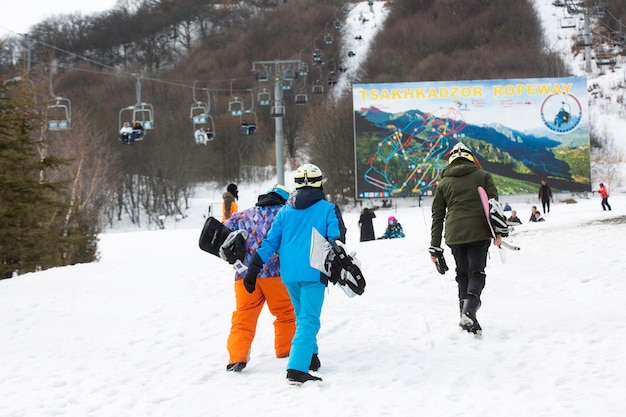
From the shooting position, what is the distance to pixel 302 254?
245 inches

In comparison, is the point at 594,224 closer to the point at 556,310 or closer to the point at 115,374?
the point at 556,310

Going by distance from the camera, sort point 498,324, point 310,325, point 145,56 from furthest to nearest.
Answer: point 145,56 < point 498,324 < point 310,325

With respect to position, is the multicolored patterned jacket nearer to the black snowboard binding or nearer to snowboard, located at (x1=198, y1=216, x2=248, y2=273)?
snowboard, located at (x1=198, y1=216, x2=248, y2=273)

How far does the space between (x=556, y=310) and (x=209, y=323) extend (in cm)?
373

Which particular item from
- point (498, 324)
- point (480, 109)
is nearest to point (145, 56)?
point (480, 109)

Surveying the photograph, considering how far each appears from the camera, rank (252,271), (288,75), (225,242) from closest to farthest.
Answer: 1. (252,271)
2. (225,242)
3. (288,75)

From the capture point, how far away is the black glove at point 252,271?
6301 mm

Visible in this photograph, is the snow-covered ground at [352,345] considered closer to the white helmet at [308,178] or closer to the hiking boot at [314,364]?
the hiking boot at [314,364]

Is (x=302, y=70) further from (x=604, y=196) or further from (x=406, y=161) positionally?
(x=604, y=196)

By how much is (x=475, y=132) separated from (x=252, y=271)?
1481 inches

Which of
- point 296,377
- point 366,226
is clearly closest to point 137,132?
point 366,226

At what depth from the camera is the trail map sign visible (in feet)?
138

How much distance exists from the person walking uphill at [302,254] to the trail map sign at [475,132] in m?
35.3

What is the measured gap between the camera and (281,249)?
6.33 metres
